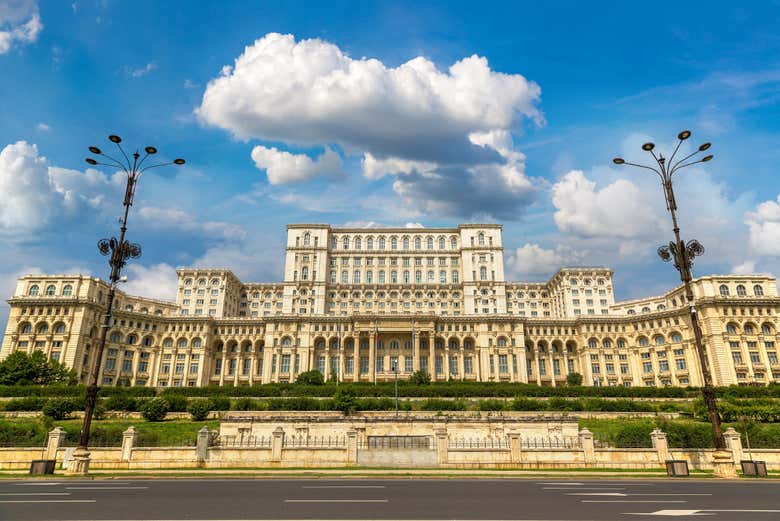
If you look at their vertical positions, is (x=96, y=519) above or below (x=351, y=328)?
below

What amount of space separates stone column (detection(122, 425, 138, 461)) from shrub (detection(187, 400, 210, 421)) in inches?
856

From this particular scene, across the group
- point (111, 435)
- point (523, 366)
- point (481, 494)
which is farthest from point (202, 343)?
point (481, 494)

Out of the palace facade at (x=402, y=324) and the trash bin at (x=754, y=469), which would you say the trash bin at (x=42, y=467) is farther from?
the palace facade at (x=402, y=324)

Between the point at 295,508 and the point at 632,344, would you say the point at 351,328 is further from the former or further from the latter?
the point at 295,508

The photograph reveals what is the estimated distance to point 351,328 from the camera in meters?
97.0

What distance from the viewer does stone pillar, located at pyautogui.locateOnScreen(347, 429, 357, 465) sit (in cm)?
2892

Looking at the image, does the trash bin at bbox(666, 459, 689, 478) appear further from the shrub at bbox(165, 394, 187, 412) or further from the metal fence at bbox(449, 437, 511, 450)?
the shrub at bbox(165, 394, 187, 412)

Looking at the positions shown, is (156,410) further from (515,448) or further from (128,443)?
(515,448)

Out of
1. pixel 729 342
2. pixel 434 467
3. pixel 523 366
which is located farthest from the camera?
pixel 523 366

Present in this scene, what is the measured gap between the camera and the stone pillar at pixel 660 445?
28.0 meters

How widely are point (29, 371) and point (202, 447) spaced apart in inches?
2300

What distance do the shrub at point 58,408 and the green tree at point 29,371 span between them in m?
22.5

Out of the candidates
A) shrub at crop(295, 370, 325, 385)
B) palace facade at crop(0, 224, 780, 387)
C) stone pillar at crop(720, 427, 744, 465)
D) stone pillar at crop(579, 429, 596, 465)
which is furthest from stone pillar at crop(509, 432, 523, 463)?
palace facade at crop(0, 224, 780, 387)

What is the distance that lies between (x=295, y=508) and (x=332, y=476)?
11072mm
